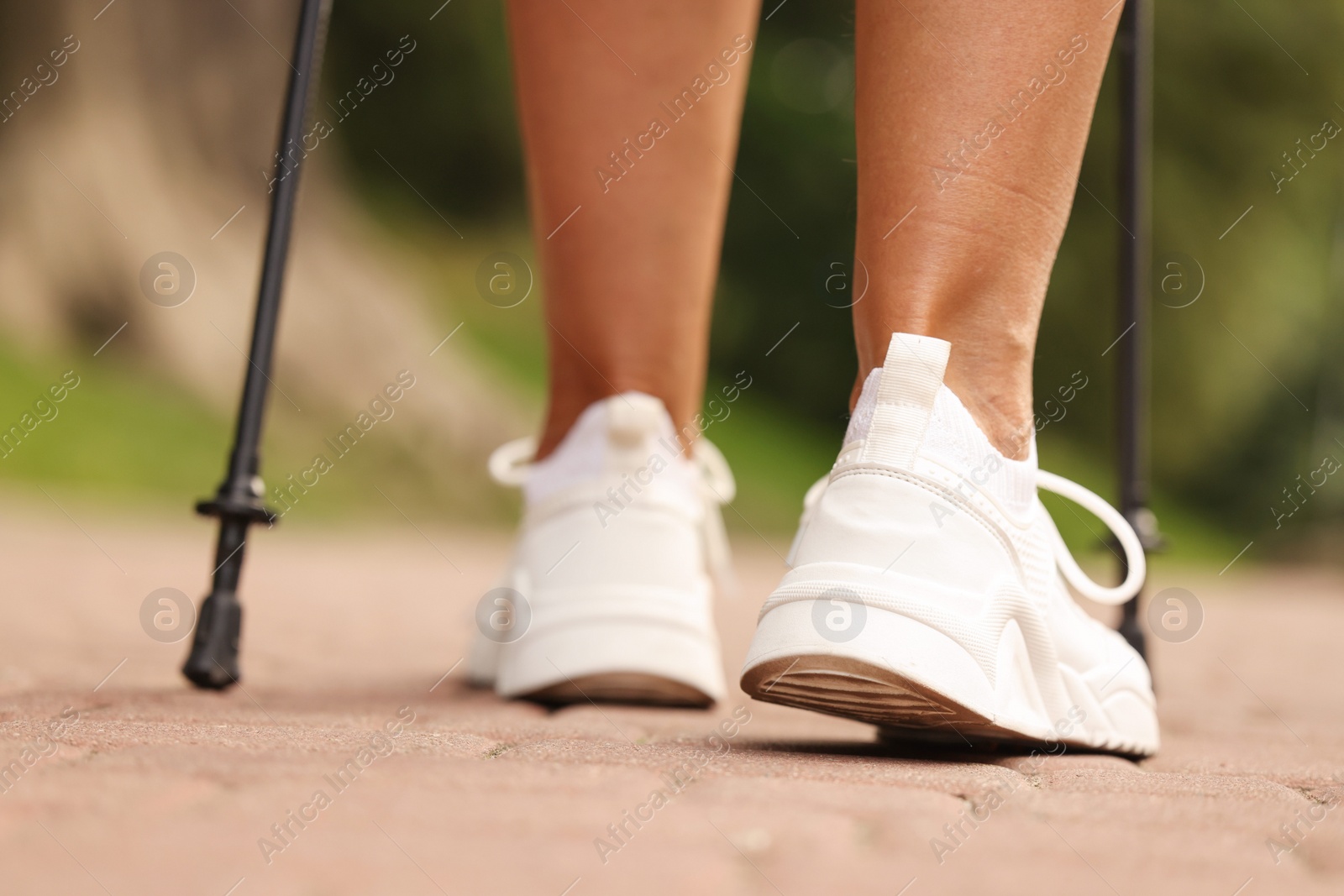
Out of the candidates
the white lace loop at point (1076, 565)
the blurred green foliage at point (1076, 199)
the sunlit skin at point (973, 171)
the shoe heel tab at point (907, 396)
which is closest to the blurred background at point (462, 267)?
the blurred green foliage at point (1076, 199)

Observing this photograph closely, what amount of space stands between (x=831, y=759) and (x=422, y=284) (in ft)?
42.3

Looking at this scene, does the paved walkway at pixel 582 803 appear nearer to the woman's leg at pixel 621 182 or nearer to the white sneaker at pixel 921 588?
the white sneaker at pixel 921 588

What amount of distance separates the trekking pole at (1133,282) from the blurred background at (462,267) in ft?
10.6

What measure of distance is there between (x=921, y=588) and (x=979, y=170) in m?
0.39

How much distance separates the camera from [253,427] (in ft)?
5.32

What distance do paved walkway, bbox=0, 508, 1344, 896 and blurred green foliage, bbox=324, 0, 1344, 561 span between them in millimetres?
12311

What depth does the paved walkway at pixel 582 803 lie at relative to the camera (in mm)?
751

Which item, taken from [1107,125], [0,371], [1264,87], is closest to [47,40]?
[0,371]

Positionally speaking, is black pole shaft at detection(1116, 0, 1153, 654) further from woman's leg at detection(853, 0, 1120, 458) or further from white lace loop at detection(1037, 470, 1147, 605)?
woman's leg at detection(853, 0, 1120, 458)

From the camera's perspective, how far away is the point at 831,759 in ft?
3.71

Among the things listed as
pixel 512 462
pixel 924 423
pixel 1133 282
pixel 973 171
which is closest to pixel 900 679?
pixel 924 423

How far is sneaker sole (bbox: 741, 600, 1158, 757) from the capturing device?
1064 mm

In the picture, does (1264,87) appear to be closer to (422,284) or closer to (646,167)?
(422,284)

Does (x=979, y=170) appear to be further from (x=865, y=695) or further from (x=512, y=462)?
(x=512, y=462)
